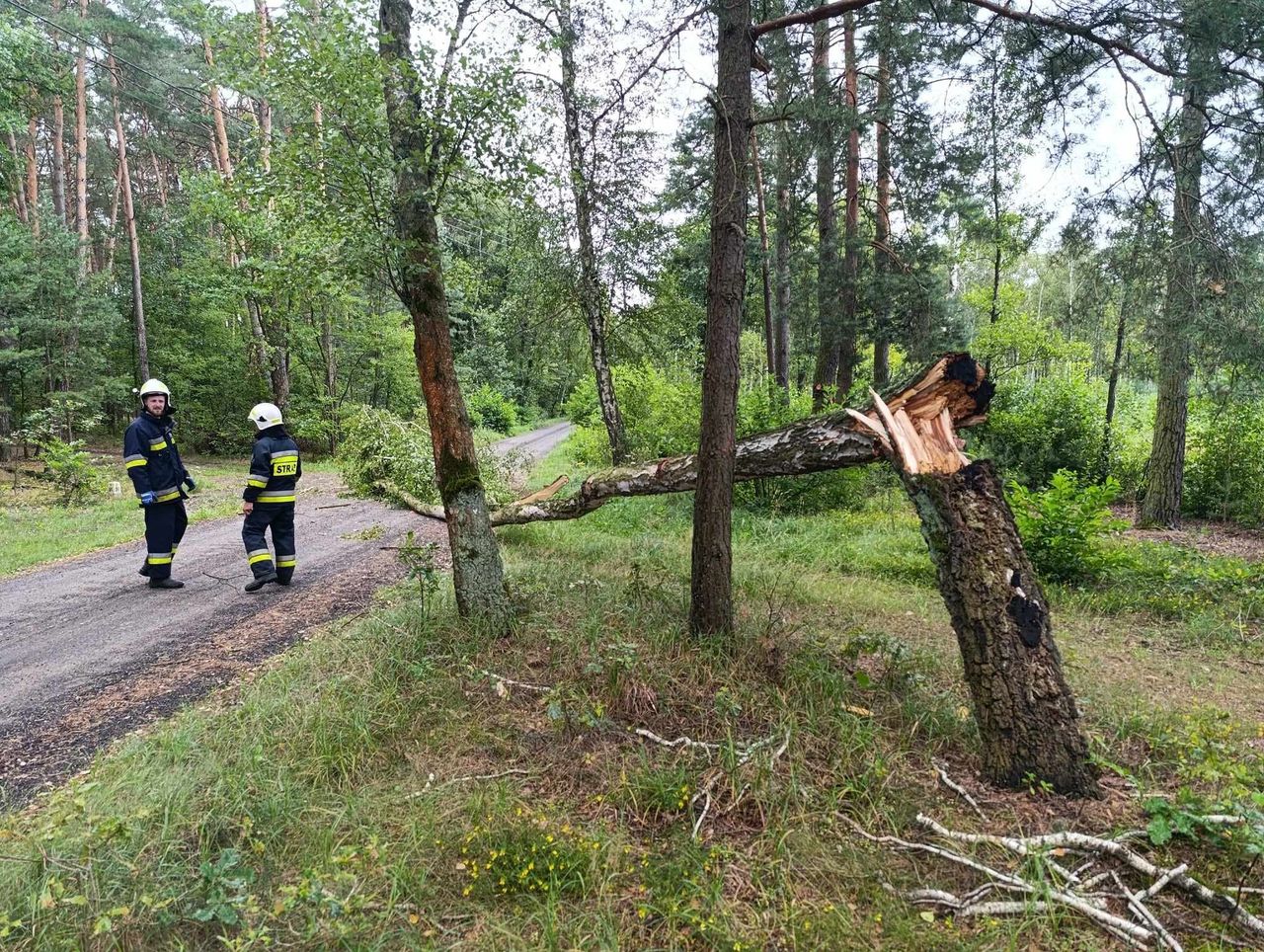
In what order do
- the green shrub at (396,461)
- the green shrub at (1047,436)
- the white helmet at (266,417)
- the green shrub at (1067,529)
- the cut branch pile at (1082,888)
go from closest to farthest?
1. the cut branch pile at (1082,888)
2. the white helmet at (266,417)
3. the green shrub at (1067,529)
4. the green shrub at (396,461)
5. the green shrub at (1047,436)

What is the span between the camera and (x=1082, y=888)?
207 cm

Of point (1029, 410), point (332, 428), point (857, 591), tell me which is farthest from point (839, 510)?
point (332, 428)

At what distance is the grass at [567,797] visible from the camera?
203 cm

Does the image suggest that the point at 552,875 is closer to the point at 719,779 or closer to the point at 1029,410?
the point at 719,779

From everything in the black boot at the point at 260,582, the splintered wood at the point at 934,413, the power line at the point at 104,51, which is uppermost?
the power line at the point at 104,51

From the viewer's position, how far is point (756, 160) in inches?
373

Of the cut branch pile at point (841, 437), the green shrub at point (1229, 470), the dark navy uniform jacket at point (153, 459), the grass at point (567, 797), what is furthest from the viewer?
the green shrub at point (1229, 470)

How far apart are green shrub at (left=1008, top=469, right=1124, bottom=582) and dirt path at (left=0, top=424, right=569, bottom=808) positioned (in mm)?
6846

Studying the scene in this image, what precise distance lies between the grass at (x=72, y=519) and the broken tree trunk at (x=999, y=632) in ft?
30.4

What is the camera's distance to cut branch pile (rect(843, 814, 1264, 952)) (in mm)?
1905

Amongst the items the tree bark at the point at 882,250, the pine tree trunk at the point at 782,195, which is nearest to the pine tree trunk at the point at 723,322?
the pine tree trunk at the point at 782,195

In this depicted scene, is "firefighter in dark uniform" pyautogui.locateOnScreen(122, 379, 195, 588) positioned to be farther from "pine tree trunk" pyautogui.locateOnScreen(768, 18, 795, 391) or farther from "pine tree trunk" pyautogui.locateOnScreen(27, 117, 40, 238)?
"pine tree trunk" pyautogui.locateOnScreen(27, 117, 40, 238)

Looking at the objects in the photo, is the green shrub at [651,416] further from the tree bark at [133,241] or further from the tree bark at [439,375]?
the tree bark at [133,241]

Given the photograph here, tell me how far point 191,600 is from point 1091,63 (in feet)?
27.9
